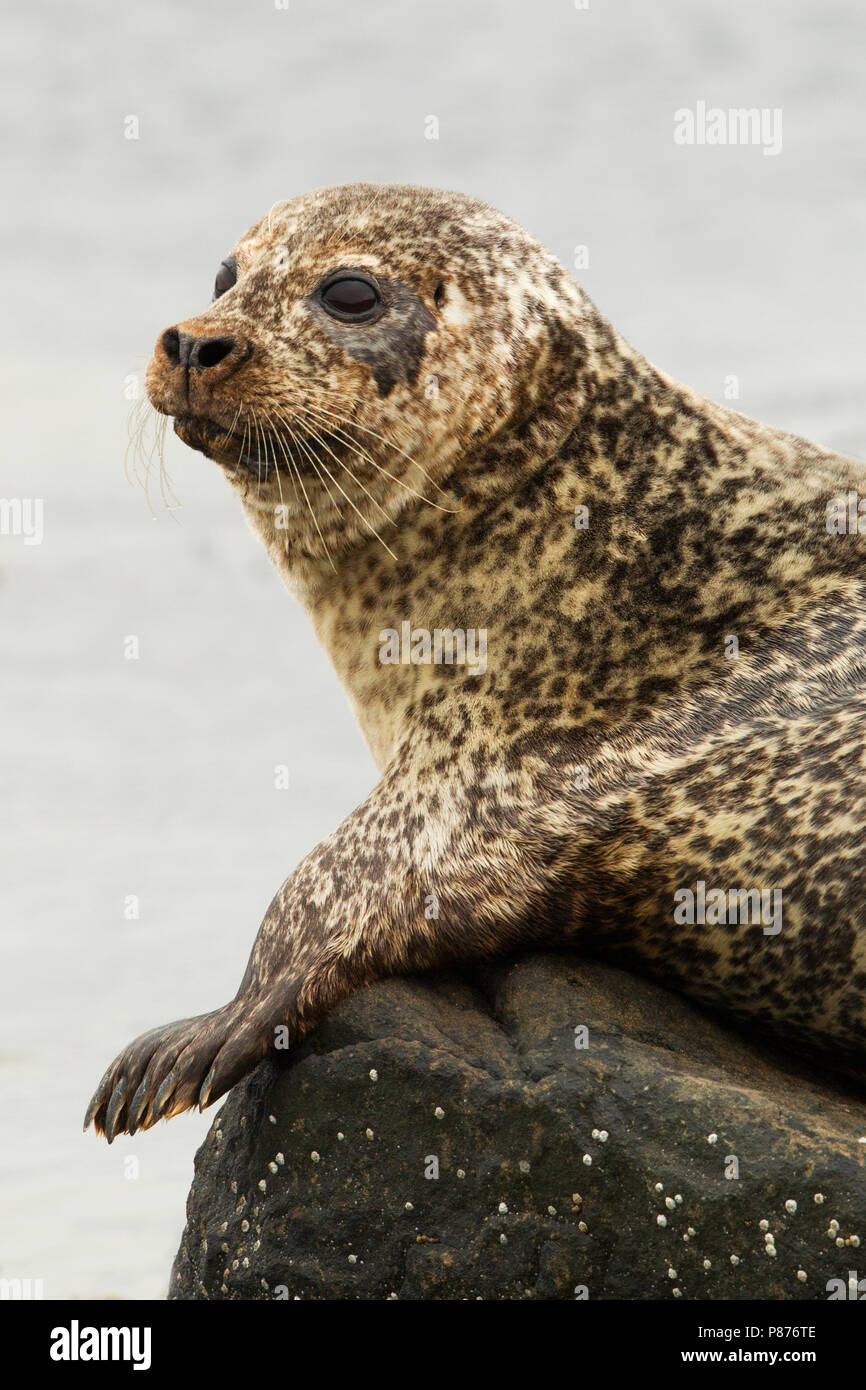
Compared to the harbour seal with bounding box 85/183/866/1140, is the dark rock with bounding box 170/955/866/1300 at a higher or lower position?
lower

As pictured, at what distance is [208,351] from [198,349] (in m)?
0.03

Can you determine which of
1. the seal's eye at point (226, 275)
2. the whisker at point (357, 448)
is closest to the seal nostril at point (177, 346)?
the whisker at point (357, 448)

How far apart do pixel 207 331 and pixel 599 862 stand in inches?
83.1

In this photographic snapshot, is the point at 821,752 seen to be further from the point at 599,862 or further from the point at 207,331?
the point at 207,331

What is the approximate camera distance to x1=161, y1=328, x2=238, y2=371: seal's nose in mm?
6215

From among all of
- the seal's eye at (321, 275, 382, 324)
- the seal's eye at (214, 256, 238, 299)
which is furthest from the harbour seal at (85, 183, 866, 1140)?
the seal's eye at (214, 256, 238, 299)

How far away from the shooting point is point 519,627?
6391mm

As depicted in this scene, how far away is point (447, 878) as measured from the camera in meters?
6.07

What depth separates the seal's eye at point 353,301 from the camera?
632cm

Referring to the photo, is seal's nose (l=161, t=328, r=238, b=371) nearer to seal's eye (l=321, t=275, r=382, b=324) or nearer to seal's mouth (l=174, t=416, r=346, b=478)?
seal's mouth (l=174, t=416, r=346, b=478)

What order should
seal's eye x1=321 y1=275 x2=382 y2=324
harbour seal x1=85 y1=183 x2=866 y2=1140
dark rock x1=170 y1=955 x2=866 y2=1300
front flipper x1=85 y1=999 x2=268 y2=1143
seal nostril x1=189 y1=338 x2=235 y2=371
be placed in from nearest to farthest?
dark rock x1=170 y1=955 x2=866 y2=1300 → front flipper x1=85 y1=999 x2=268 y2=1143 → harbour seal x1=85 y1=183 x2=866 y2=1140 → seal nostril x1=189 y1=338 x2=235 y2=371 → seal's eye x1=321 y1=275 x2=382 y2=324

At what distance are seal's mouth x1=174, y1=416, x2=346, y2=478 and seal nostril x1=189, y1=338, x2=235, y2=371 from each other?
0.18m

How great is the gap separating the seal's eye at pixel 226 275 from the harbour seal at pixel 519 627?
15 centimetres
